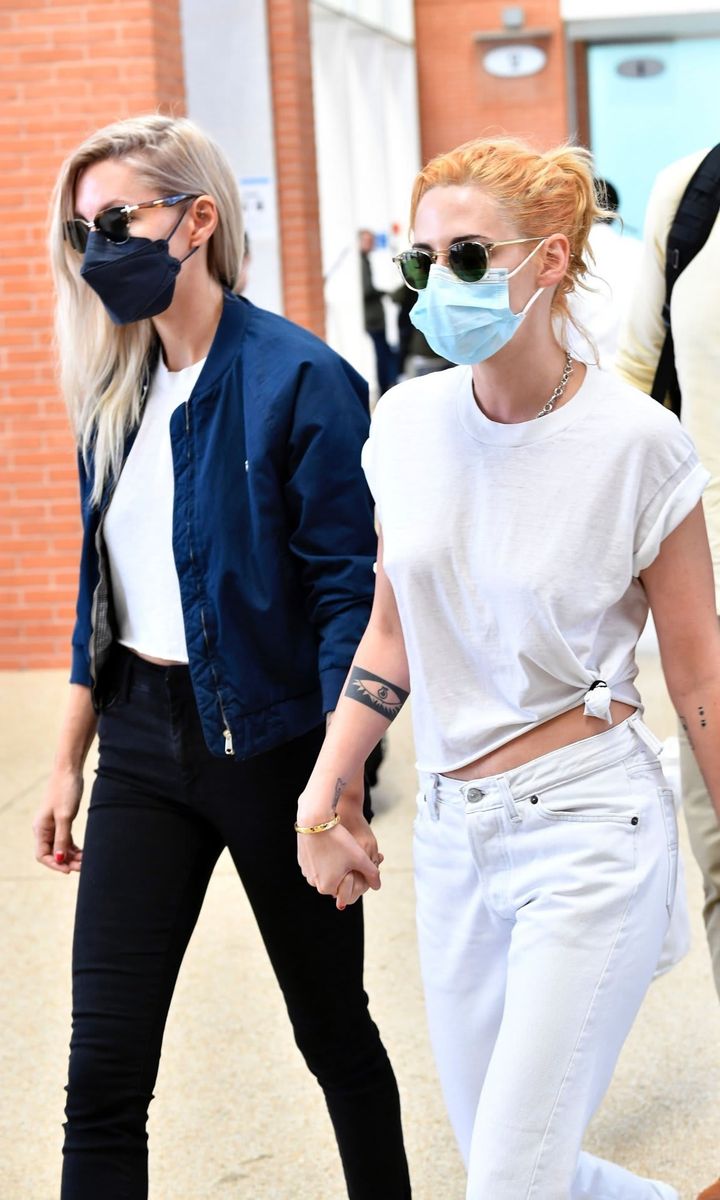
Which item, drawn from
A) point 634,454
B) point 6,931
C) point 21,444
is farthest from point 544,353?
point 21,444

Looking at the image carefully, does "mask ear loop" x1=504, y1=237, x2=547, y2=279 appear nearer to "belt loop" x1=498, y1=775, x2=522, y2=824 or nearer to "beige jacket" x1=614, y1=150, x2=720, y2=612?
"belt loop" x1=498, y1=775, x2=522, y2=824

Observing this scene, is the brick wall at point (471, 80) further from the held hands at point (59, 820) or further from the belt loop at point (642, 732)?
the belt loop at point (642, 732)

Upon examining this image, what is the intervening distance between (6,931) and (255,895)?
7.55 feet

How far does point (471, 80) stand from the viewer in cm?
2292

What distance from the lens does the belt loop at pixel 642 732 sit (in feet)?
6.80

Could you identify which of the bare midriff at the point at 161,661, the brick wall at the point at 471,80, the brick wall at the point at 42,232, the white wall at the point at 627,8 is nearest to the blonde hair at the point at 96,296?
the bare midriff at the point at 161,661

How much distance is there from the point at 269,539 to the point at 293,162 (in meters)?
8.35

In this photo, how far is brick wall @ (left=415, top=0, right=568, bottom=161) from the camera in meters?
22.5

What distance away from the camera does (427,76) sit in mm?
23094

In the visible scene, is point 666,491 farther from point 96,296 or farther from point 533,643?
point 96,296

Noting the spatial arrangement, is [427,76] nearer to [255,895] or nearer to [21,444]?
[21,444]

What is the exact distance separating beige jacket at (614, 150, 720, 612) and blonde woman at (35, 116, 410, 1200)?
64 centimetres

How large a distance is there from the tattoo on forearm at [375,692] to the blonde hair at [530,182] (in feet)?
1.96

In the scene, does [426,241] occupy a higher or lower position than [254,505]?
higher
